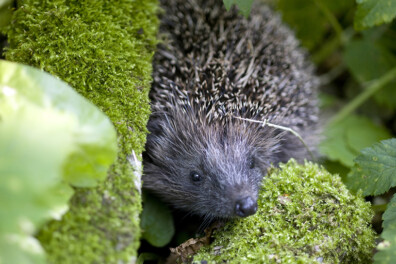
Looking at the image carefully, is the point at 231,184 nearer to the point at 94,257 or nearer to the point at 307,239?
the point at 307,239

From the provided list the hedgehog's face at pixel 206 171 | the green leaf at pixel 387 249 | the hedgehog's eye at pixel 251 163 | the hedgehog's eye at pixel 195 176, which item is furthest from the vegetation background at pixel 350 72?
the hedgehog's eye at pixel 195 176

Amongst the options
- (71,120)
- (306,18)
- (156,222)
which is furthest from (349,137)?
(71,120)

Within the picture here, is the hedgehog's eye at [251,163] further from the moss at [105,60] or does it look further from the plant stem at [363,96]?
the plant stem at [363,96]

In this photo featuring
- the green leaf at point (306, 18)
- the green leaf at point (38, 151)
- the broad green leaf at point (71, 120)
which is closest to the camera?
the green leaf at point (38, 151)

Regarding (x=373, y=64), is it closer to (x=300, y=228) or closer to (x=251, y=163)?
(x=251, y=163)

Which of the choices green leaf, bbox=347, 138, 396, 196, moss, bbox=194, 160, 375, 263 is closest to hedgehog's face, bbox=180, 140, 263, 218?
moss, bbox=194, 160, 375, 263

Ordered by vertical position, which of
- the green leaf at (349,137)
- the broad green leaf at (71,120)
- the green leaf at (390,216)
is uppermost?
the green leaf at (390,216)

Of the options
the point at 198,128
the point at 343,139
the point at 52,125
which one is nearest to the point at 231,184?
the point at 198,128
